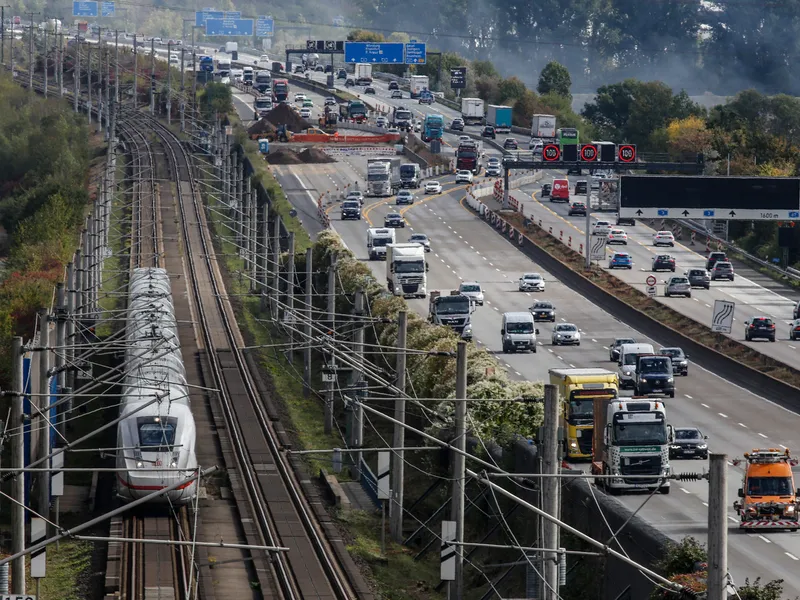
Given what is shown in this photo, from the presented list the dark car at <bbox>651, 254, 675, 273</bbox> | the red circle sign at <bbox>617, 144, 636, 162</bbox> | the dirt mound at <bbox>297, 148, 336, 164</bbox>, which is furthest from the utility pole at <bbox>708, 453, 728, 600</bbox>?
the dirt mound at <bbox>297, 148, 336, 164</bbox>

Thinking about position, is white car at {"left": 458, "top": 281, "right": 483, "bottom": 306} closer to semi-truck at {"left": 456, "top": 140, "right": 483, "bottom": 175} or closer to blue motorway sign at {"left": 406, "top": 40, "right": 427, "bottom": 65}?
semi-truck at {"left": 456, "top": 140, "right": 483, "bottom": 175}

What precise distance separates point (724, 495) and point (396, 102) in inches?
6854

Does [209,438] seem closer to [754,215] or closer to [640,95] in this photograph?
[754,215]

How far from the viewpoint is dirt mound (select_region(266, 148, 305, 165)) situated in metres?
140

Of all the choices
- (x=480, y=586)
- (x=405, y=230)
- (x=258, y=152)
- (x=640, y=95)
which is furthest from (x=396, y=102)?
(x=480, y=586)

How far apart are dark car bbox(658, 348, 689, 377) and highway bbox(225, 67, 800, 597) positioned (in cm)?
52

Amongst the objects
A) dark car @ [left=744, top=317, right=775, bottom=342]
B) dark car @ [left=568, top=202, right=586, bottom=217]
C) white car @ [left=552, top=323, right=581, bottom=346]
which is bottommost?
white car @ [left=552, top=323, right=581, bottom=346]

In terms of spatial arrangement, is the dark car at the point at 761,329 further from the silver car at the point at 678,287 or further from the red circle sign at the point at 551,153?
the red circle sign at the point at 551,153

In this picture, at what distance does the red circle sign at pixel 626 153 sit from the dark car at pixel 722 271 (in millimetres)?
17476

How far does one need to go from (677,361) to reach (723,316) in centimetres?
630

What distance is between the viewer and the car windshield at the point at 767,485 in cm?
3850

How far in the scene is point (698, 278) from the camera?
295 ft

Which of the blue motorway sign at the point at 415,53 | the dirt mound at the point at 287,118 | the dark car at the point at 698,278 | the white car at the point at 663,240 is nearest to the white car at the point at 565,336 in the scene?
the dark car at the point at 698,278

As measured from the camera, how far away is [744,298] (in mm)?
89500
